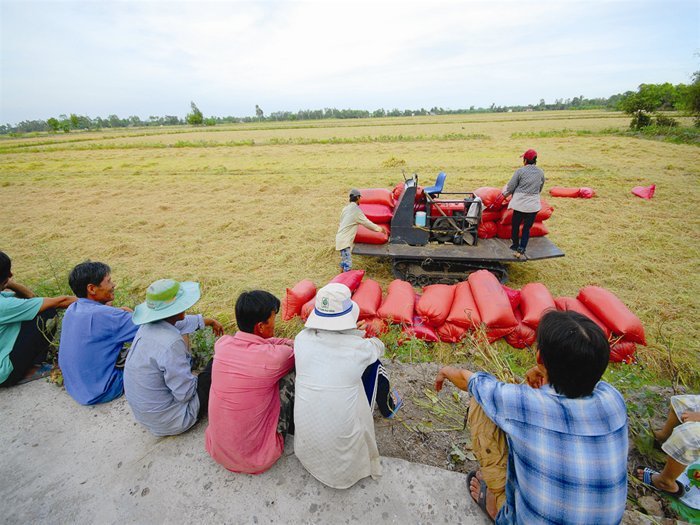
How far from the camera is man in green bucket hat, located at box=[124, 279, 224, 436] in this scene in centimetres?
231

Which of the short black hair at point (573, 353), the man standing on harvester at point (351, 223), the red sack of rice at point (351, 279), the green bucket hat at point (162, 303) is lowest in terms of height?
the red sack of rice at point (351, 279)

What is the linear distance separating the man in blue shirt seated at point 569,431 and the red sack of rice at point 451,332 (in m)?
2.16

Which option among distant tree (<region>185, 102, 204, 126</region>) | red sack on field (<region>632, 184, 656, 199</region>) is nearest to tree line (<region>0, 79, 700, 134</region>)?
distant tree (<region>185, 102, 204, 126</region>)

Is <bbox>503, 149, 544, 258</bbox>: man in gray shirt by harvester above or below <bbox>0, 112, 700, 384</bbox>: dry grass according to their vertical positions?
above

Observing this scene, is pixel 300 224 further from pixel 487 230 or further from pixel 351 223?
pixel 487 230

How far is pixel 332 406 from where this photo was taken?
189 cm

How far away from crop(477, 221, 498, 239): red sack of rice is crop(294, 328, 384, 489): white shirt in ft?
14.5

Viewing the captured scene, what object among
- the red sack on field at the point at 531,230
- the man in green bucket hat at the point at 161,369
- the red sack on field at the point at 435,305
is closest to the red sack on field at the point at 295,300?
the red sack on field at the point at 435,305

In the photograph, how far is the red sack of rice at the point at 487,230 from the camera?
19.1ft

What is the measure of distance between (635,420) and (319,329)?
2.56 meters

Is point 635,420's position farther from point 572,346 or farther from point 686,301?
point 686,301

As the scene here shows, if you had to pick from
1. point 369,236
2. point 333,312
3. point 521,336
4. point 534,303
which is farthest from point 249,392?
point 369,236

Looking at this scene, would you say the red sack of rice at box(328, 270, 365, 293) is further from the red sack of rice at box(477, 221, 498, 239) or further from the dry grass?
the red sack of rice at box(477, 221, 498, 239)

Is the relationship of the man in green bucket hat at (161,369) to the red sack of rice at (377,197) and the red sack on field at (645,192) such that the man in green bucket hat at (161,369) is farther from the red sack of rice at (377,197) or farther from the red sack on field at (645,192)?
the red sack on field at (645,192)
